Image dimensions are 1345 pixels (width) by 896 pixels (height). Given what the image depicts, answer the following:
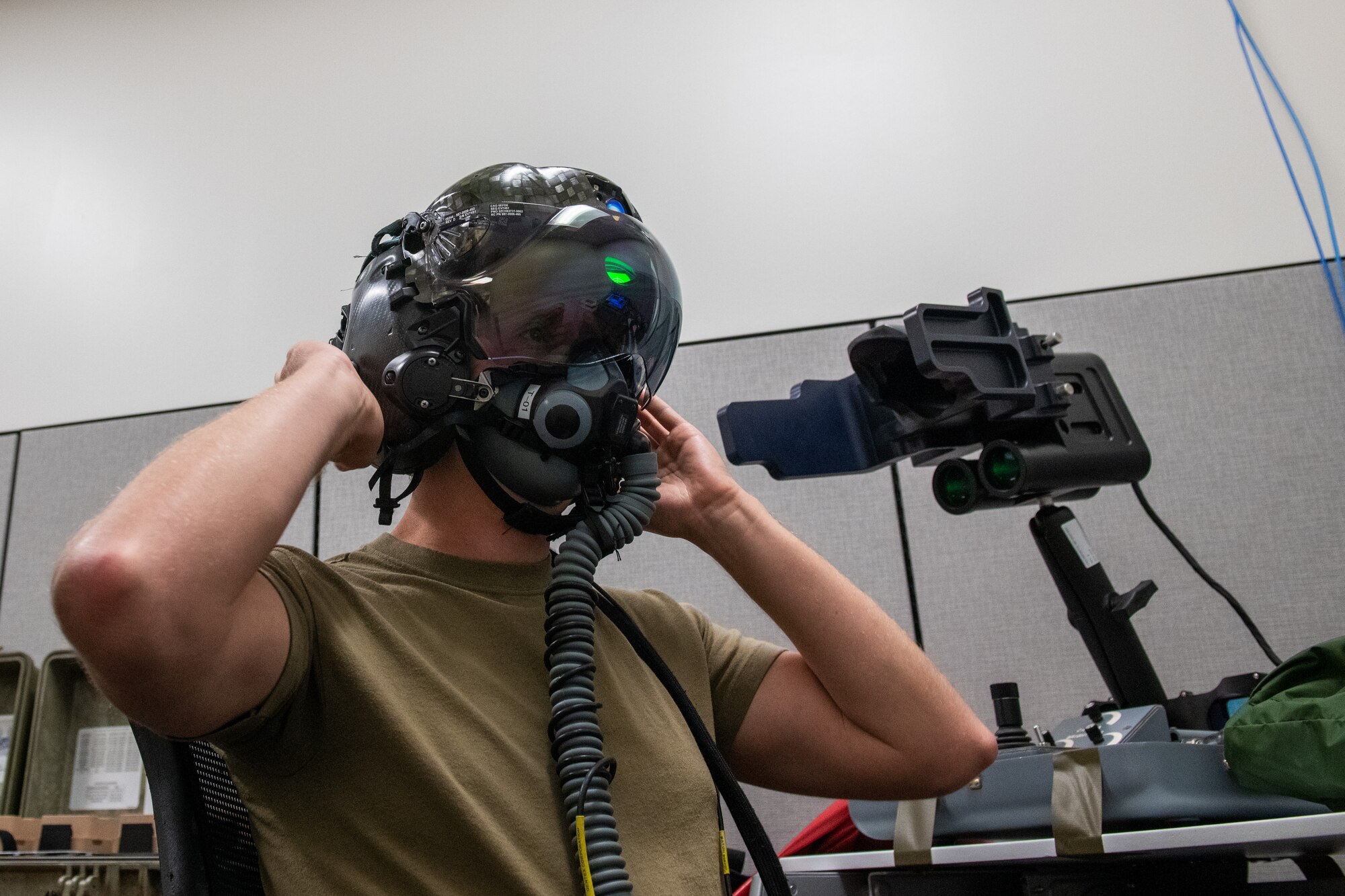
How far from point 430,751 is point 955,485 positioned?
34.1 inches

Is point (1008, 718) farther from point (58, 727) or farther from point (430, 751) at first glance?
point (58, 727)

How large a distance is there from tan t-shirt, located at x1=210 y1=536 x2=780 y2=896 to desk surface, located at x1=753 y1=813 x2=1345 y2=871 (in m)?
0.32

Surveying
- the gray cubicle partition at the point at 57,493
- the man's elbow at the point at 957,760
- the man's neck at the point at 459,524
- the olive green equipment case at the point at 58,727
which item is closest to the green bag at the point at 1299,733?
the man's elbow at the point at 957,760

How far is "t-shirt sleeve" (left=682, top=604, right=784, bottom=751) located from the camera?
117 cm

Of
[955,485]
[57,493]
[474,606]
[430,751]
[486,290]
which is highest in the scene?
[57,493]

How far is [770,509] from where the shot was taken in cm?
196

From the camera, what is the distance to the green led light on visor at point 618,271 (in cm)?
101

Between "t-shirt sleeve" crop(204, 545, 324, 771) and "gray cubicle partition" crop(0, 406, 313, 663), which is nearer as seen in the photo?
"t-shirt sleeve" crop(204, 545, 324, 771)

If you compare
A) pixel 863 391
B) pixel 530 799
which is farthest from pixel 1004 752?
pixel 530 799

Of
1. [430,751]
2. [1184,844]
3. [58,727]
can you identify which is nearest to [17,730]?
[58,727]

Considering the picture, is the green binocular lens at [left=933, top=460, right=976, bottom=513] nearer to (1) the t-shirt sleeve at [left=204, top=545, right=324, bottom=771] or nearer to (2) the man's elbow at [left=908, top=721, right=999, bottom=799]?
(2) the man's elbow at [left=908, top=721, right=999, bottom=799]

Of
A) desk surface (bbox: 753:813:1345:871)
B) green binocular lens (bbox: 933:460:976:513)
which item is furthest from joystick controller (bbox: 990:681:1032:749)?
green binocular lens (bbox: 933:460:976:513)

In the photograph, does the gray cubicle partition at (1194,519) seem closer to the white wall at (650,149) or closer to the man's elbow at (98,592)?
the white wall at (650,149)

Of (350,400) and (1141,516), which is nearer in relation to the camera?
(350,400)
